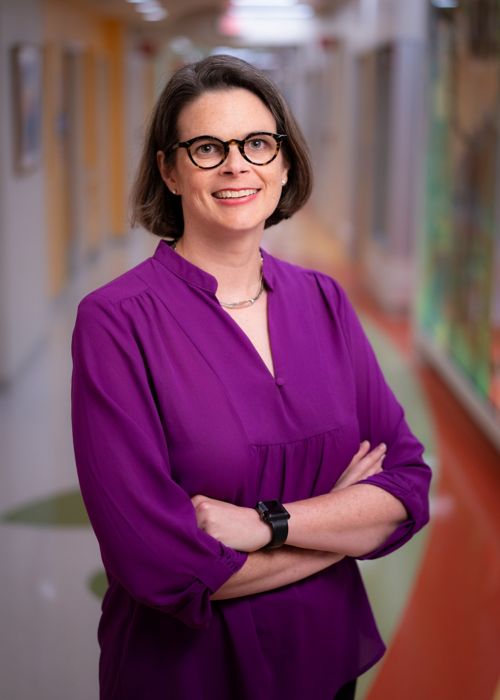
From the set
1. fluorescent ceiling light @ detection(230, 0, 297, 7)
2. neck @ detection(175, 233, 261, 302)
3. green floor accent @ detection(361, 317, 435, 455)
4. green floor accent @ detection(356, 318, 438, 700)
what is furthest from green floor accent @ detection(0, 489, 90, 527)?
fluorescent ceiling light @ detection(230, 0, 297, 7)

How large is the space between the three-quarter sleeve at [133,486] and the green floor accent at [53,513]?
10.2 feet

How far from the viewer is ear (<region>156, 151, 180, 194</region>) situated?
1.76 m

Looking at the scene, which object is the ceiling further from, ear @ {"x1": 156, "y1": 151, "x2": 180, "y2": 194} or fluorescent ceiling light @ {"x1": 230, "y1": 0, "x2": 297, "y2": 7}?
ear @ {"x1": 156, "y1": 151, "x2": 180, "y2": 194}

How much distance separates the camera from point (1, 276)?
6906mm

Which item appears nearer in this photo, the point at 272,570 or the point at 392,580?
the point at 272,570

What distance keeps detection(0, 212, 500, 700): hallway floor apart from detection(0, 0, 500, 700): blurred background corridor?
0.01 m

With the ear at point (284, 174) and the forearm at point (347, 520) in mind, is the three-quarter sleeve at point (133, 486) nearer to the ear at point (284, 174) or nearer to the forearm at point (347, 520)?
the forearm at point (347, 520)

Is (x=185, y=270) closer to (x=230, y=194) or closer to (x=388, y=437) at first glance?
(x=230, y=194)

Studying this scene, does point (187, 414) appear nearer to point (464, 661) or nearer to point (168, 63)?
point (464, 661)

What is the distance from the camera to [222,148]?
5.50 feet

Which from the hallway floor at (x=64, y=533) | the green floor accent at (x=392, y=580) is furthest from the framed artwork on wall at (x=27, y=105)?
the green floor accent at (x=392, y=580)

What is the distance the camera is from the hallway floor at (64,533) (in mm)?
3371

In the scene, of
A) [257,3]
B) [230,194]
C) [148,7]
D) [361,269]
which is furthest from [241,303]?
[257,3]

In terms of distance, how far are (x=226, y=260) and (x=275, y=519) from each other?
48cm
